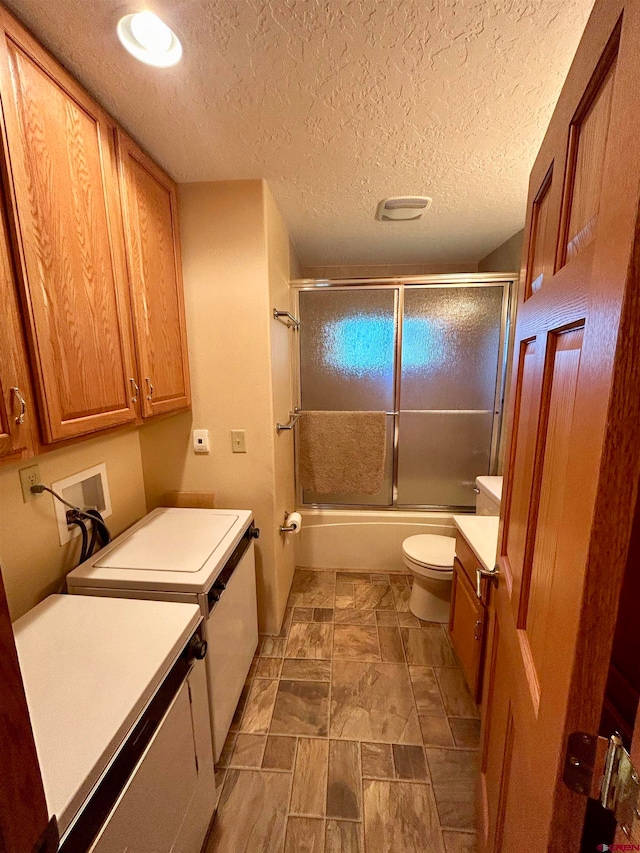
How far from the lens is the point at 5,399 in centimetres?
75

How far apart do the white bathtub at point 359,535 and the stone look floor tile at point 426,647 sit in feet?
2.02

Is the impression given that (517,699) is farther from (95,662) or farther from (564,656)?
(95,662)

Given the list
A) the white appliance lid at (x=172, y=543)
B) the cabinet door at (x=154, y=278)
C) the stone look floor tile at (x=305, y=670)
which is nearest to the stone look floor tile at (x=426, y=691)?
the stone look floor tile at (x=305, y=670)

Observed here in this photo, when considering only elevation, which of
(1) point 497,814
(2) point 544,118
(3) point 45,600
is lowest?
(1) point 497,814

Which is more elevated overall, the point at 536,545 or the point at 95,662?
the point at 536,545

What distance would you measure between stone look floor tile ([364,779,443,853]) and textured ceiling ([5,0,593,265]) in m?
2.36

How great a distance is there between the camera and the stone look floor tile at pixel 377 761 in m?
1.31

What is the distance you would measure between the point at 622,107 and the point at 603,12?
0.24m

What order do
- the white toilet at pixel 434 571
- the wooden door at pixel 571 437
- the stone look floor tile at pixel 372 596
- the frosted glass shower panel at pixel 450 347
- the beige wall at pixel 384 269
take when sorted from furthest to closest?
the beige wall at pixel 384 269 → the frosted glass shower panel at pixel 450 347 → the stone look floor tile at pixel 372 596 → the white toilet at pixel 434 571 → the wooden door at pixel 571 437

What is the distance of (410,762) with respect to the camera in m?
1.34

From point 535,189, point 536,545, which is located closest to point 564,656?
point 536,545

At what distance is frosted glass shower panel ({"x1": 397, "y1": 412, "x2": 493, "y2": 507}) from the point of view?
8.30 ft

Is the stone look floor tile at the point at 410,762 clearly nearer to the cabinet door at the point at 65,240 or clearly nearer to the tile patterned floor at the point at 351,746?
the tile patterned floor at the point at 351,746

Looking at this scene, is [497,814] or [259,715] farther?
[259,715]
